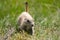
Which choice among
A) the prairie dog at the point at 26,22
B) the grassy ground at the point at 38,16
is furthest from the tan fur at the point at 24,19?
the grassy ground at the point at 38,16

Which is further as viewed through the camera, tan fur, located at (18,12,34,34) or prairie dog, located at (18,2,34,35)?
tan fur, located at (18,12,34,34)

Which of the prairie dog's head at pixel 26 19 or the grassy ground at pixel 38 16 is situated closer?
the grassy ground at pixel 38 16

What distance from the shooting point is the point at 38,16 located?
9656mm

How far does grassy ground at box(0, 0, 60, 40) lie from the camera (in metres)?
7.74

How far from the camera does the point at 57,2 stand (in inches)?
429

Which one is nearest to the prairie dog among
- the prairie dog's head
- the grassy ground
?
the prairie dog's head

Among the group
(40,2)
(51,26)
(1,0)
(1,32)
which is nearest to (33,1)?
(40,2)

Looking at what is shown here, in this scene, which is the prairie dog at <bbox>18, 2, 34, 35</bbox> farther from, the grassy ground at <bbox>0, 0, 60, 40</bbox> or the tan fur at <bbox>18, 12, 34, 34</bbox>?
the grassy ground at <bbox>0, 0, 60, 40</bbox>

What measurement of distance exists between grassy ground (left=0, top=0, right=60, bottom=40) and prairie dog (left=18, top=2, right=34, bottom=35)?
0.15m

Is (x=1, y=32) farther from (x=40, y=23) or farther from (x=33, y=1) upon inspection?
A: (x=33, y=1)

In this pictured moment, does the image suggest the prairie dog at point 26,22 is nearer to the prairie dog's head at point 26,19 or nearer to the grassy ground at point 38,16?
the prairie dog's head at point 26,19

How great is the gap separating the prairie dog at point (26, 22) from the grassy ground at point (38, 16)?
15 centimetres

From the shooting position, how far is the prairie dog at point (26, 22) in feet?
28.9

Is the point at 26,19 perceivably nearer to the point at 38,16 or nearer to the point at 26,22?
the point at 26,22
